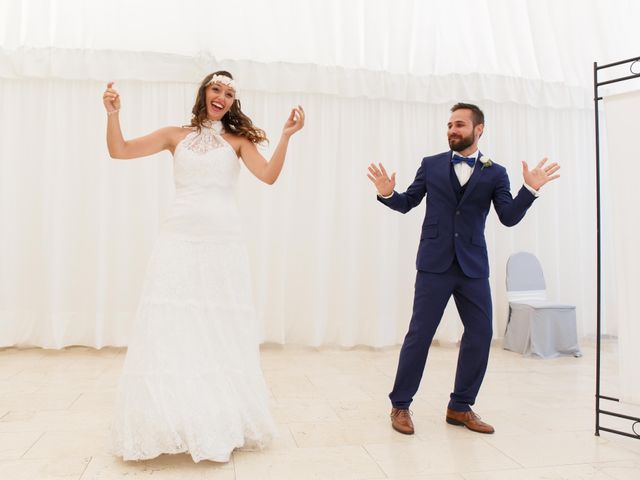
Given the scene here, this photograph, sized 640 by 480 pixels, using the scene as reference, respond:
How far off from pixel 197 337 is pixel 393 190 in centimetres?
129

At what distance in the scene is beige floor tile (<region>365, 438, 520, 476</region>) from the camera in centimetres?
231

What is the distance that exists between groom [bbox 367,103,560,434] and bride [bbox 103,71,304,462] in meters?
0.79

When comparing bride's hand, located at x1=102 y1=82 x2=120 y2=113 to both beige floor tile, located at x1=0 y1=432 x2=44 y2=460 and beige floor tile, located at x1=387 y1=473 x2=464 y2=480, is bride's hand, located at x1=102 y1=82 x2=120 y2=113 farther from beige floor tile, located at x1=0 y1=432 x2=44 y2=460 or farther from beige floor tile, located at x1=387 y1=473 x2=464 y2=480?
beige floor tile, located at x1=387 y1=473 x2=464 y2=480

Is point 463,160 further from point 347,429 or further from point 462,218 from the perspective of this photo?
point 347,429

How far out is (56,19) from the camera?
15.0 feet

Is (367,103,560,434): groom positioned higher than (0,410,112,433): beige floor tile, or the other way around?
(367,103,560,434): groom

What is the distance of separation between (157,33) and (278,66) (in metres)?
1.07

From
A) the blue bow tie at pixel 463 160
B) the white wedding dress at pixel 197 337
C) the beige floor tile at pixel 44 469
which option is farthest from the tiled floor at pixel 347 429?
the blue bow tie at pixel 463 160

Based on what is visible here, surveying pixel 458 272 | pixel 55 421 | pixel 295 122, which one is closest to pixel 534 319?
pixel 458 272

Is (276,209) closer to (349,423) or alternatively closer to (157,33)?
(157,33)

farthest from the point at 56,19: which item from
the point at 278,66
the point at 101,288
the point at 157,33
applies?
the point at 101,288

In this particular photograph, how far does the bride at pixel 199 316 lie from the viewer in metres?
2.23

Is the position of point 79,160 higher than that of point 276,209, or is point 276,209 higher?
point 79,160

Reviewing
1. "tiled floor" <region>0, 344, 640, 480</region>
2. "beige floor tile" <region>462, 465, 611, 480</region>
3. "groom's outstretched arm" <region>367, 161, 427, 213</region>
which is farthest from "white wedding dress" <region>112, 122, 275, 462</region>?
"beige floor tile" <region>462, 465, 611, 480</region>
